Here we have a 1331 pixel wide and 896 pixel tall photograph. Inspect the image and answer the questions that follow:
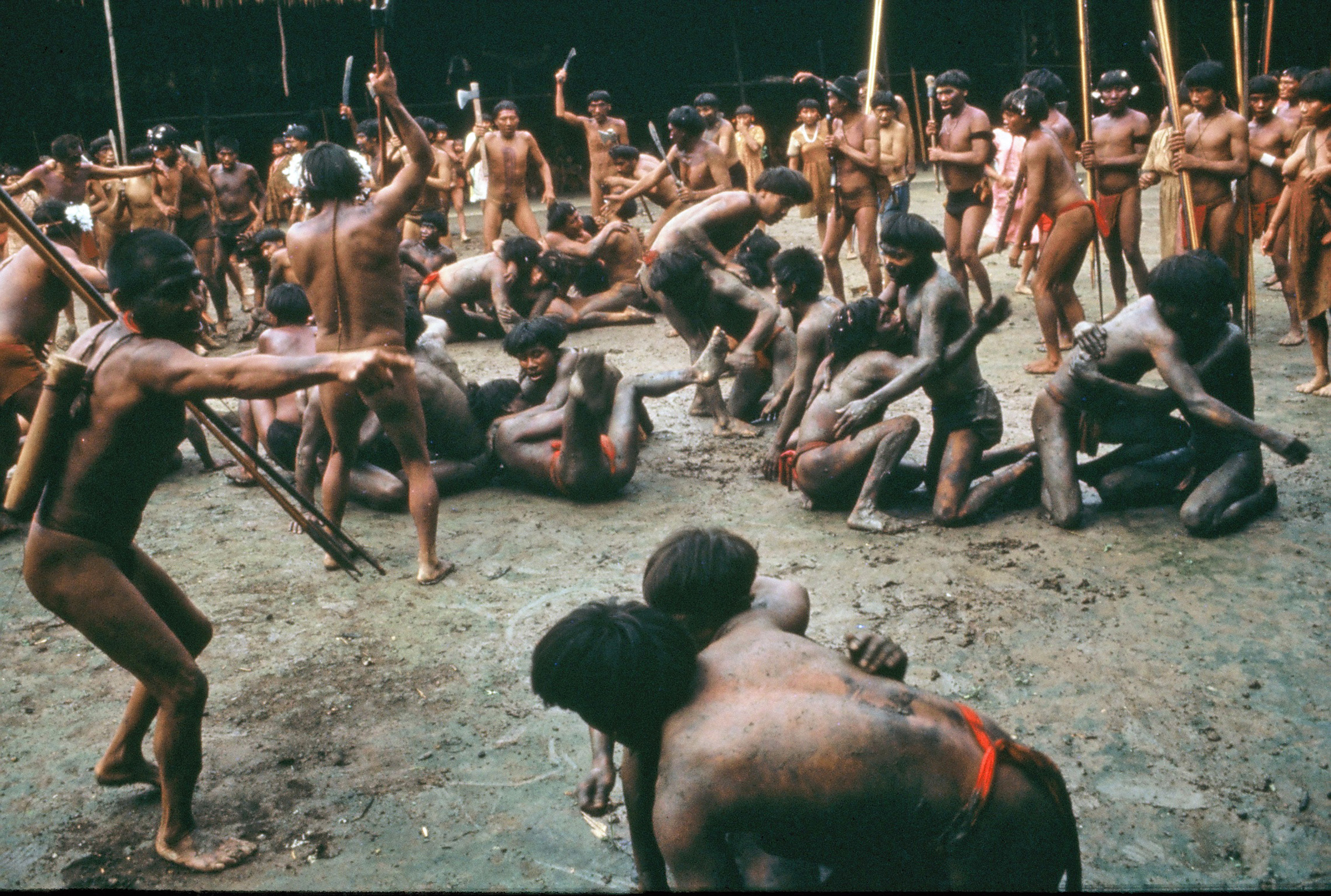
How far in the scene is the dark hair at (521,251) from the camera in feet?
29.7

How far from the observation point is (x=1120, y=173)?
830 cm

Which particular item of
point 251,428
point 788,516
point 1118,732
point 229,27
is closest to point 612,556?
point 788,516

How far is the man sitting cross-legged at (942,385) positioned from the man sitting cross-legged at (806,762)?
9.69 ft

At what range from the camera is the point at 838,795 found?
2121 millimetres

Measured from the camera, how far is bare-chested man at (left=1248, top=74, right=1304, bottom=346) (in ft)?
26.1

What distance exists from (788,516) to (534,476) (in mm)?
1392

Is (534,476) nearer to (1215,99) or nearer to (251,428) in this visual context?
(251,428)

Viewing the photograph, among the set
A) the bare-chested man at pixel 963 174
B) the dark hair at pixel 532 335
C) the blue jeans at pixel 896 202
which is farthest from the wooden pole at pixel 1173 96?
the dark hair at pixel 532 335

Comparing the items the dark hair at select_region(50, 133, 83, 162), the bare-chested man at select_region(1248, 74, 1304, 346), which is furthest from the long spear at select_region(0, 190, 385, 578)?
the dark hair at select_region(50, 133, 83, 162)

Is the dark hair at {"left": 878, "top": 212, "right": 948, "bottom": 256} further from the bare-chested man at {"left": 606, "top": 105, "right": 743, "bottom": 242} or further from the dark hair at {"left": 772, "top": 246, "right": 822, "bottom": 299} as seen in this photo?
the bare-chested man at {"left": 606, "top": 105, "right": 743, "bottom": 242}

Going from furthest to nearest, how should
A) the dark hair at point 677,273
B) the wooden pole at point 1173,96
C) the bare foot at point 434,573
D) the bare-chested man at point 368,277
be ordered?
the wooden pole at point 1173,96, the dark hair at point 677,273, the bare foot at point 434,573, the bare-chested man at point 368,277

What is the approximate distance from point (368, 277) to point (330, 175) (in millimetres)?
449

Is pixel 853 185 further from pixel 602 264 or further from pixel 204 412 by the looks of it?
pixel 204 412

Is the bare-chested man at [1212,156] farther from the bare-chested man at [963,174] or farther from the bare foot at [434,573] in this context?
the bare foot at [434,573]
